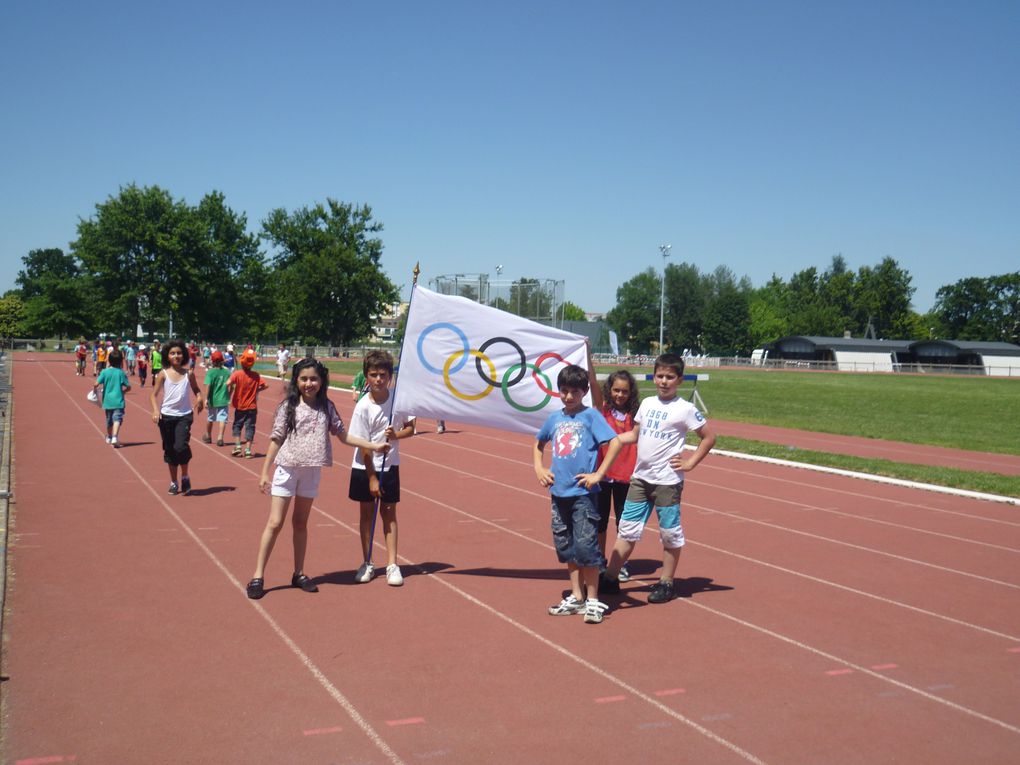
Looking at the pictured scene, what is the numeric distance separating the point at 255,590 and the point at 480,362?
2.54 metres

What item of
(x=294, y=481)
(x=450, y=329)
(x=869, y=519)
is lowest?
A: (x=869, y=519)

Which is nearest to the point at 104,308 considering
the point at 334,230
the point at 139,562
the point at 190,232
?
the point at 190,232

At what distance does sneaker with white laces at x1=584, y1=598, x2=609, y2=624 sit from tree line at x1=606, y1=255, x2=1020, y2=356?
12684 cm

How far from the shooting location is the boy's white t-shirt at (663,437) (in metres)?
6.80

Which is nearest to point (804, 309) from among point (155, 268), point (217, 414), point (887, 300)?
point (887, 300)

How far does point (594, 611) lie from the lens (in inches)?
250

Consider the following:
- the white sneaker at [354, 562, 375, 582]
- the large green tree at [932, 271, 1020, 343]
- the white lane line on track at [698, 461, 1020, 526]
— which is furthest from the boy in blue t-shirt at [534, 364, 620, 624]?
the large green tree at [932, 271, 1020, 343]

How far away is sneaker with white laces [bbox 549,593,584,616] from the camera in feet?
21.5

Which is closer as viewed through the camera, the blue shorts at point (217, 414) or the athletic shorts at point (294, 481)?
the athletic shorts at point (294, 481)

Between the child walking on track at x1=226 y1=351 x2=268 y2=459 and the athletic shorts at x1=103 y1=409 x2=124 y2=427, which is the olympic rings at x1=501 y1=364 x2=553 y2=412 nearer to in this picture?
the child walking on track at x1=226 y1=351 x2=268 y2=459

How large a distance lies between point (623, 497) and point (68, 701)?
4.23 m

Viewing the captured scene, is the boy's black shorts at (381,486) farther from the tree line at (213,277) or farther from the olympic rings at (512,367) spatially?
the tree line at (213,277)

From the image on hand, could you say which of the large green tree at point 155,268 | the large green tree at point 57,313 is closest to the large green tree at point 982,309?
the large green tree at point 155,268

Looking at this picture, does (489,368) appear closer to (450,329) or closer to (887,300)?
(450,329)
